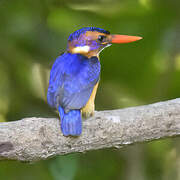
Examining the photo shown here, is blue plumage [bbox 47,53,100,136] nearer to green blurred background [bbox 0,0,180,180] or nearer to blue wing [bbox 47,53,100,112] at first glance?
blue wing [bbox 47,53,100,112]

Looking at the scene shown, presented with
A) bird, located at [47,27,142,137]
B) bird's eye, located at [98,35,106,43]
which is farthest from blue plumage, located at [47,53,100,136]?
bird's eye, located at [98,35,106,43]

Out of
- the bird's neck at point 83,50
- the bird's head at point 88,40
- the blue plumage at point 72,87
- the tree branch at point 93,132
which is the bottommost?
the tree branch at point 93,132

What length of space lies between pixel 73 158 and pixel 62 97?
73cm

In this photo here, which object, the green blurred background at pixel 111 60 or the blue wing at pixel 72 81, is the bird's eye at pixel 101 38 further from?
the green blurred background at pixel 111 60

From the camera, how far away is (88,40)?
254cm

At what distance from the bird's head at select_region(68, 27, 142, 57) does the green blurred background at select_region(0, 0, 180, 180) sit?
0.66 meters

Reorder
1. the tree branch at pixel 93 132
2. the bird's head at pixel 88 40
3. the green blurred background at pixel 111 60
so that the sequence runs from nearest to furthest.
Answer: the tree branch at pixel 93 132 → the bird's head at pixel 88 40 → the green blurred background at pixel 111 60

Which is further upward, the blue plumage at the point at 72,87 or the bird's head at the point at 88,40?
the bird's head at the point at 88,40

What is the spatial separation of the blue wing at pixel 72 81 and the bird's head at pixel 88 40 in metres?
0.08

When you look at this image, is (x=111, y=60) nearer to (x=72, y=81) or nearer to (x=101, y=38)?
(x=101, y=38)

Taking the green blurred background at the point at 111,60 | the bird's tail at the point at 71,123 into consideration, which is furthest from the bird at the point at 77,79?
the green blurred background at the point at 111,60

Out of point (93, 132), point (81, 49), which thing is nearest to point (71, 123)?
point (93, 132)

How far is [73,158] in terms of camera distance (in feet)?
9.36

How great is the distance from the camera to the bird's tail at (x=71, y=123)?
221cm
